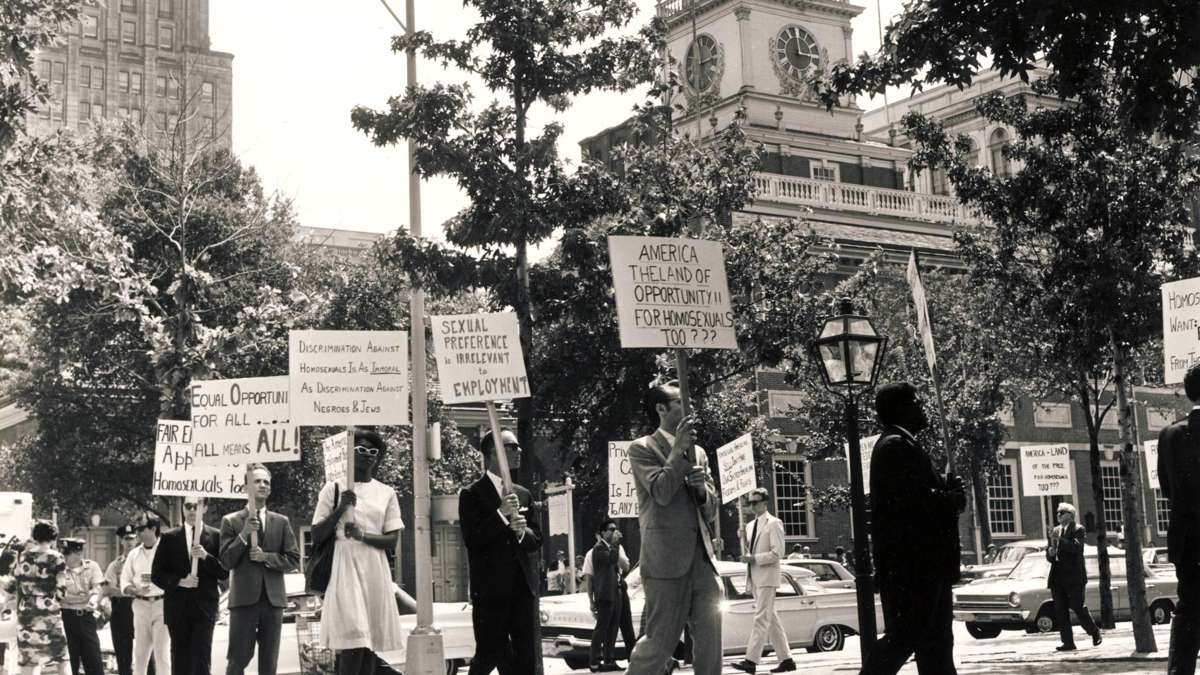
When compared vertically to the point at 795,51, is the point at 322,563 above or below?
below

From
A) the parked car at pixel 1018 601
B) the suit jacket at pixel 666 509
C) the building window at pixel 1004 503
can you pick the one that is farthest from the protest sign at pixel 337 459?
the building window at pixel 1004 503

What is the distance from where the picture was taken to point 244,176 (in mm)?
38188

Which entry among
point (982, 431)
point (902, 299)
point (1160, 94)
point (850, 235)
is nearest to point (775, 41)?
point (850, 235)

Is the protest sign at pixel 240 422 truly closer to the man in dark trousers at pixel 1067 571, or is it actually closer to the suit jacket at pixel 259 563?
the suit jacket at pixel 259 563

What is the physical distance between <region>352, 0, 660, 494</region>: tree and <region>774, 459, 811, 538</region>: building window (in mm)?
25822

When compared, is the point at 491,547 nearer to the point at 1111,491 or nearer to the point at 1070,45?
the point at 1070,45

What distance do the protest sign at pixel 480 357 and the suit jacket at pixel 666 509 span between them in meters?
3.51

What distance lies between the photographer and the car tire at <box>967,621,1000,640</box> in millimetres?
24344

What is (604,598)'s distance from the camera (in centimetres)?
1833

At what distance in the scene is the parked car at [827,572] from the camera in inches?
873

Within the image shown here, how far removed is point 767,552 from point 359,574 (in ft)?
25.1

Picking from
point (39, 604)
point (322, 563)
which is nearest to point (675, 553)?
point (322, 563)

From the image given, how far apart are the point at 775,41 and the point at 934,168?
30.0 meters

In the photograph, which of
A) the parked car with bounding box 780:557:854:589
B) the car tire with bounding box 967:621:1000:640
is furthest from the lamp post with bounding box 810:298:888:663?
the car tire with bounding box 967:621:1000:640
